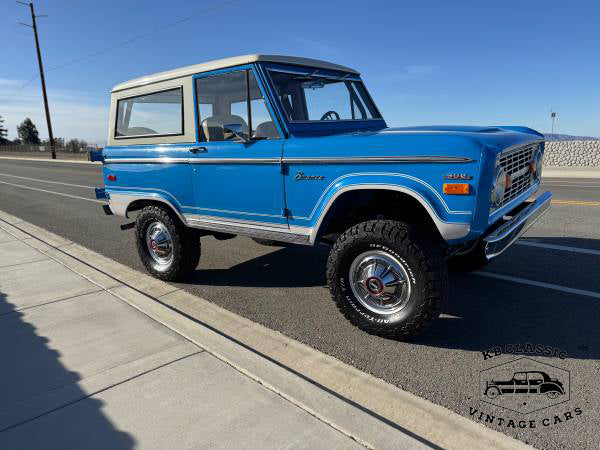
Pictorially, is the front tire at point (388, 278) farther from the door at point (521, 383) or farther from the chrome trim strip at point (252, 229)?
the door at point (521, 383)

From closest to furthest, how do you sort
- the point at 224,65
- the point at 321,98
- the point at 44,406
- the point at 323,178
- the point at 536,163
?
the point at 44,406 < the point at 323,178 < the point at 224,65 < the point at 536,163 < the point at 321,98

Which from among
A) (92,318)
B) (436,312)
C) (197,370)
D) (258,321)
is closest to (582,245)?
(436,312)

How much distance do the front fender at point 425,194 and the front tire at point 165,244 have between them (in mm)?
2082

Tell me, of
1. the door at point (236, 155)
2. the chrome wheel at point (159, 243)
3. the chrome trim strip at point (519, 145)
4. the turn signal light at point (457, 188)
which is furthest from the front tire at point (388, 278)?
the chrome wheel at point (159, 243)

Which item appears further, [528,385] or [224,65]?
[224,65]

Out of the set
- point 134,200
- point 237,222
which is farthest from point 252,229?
point 134,200

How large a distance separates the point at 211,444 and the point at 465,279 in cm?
335

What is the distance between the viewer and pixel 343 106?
4.50 m

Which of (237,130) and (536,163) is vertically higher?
(237,130)

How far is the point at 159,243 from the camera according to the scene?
15.8 ft

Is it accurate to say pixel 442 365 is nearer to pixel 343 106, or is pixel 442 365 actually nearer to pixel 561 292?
pixel 561 292

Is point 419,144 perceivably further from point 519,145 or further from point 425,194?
point 519,145

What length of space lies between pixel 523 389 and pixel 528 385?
6 centimetres

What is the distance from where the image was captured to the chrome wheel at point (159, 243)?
4.76 meters
